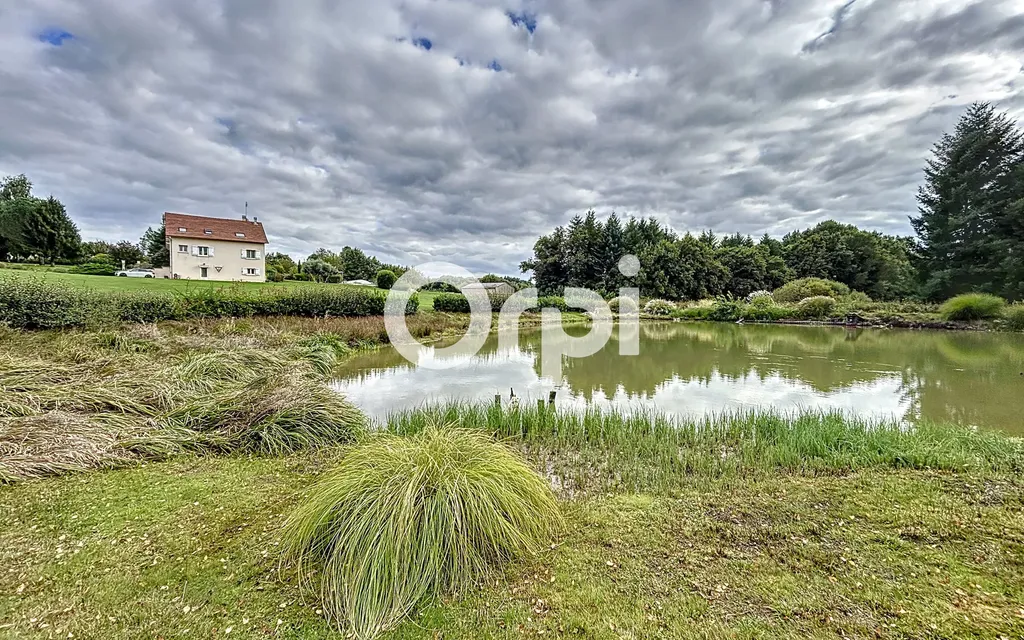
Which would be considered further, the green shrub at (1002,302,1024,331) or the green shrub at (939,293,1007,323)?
the green shrub at (939,293,1007,323)

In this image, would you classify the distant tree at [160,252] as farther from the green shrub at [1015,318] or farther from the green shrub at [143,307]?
the green shrub at [1015,318]

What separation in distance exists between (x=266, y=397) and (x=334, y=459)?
1.56 metres

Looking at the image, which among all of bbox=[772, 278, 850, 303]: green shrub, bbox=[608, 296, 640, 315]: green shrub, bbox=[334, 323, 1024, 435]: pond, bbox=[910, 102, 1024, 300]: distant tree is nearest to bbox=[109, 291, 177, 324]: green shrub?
bbox=[334, 323, 1024, 435]: pond

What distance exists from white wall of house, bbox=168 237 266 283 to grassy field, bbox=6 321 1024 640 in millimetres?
25794

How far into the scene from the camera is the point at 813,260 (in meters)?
33.5

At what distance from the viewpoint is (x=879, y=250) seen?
33344 mm

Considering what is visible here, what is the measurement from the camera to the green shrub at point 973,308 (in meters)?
16.5

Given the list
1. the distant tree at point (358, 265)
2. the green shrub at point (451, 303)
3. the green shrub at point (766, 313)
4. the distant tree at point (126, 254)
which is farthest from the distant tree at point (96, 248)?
the green shrub at point (766, 313)

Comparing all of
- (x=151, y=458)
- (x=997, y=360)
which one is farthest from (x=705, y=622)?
(x=997, y=360)

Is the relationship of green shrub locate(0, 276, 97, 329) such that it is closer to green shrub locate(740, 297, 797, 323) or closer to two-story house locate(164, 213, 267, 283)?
two-story house locate(164, 213, 267, 283)

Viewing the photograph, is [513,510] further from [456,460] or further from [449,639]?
[449,639]

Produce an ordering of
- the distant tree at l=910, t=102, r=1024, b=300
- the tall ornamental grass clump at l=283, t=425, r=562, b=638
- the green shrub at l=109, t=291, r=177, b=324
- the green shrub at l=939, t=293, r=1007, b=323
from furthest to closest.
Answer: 1. the distant tree at l=910, t=102, r=1024, b=300
2. the green shrub at l=939, t=293, r=1007, b=323
3. the green shrub at l=109, t=291, r=177, b=324
4. the tall ornamental grass clump at l=283, t=425, r=562, b=638

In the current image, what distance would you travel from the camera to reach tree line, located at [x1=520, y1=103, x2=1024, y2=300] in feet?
63.5

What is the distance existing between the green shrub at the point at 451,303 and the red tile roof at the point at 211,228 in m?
17.0
